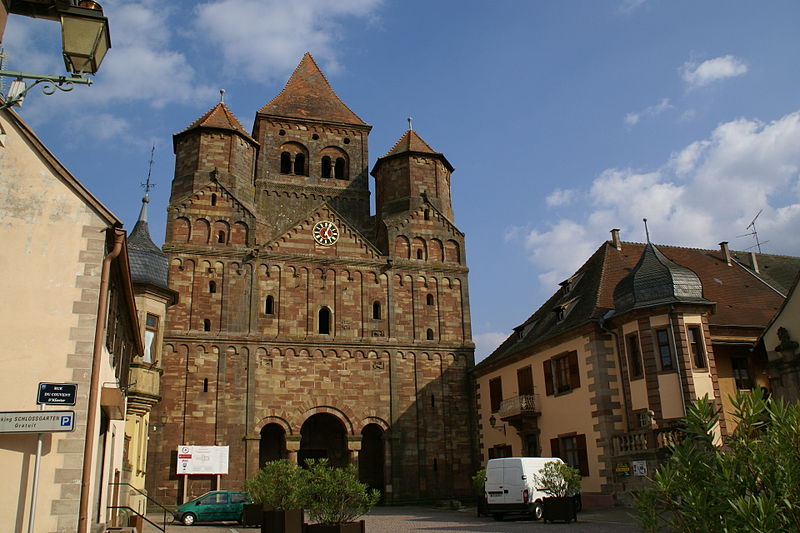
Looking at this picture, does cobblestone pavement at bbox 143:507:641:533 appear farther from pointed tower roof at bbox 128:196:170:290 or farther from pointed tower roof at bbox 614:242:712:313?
pointed tower roof at bbox 128:196:170:290

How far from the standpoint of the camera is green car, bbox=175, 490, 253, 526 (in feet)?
79.9

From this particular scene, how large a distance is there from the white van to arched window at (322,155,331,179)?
74.7 feet

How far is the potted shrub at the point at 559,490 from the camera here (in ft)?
64.4

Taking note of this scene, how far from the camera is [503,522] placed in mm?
21234

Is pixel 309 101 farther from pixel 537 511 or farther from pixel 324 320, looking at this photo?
pixel 537 511

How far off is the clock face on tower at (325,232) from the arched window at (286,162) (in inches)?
256

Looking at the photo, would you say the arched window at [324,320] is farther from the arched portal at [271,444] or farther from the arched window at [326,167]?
the arched window at [326,167]

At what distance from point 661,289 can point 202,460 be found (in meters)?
19.6

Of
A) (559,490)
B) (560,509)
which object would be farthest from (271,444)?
(560,509)

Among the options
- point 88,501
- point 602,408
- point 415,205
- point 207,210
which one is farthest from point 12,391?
point 415,205

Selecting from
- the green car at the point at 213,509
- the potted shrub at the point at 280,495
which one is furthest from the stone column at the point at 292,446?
the potted shrub at the point at 280,495

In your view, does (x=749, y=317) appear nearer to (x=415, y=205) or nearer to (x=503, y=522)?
(x=503, y=522)

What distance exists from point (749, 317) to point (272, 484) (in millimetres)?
19645

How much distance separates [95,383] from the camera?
11.9 metres
